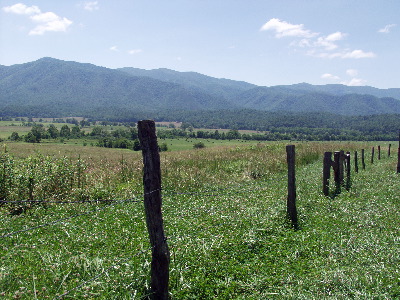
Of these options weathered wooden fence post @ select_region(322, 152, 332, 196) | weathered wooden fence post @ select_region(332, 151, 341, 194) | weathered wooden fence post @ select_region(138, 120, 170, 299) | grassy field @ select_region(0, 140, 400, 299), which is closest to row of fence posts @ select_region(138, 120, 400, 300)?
weathered wooden fence post @ select_region(138, 120, 170, 299)

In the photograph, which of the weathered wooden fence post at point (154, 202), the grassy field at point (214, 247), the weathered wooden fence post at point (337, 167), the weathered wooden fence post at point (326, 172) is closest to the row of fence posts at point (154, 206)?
the weathered wooden fence post at point (154, 202)

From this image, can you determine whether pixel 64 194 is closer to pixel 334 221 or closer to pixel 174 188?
pixel 174 188

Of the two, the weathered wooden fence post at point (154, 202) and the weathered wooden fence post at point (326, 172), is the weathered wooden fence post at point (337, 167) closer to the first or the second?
the weathered wooden fence post at point (326, 172)

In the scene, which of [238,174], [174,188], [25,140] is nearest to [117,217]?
[174,188]

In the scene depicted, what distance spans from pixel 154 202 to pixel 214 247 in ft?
9.75

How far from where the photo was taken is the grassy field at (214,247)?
19.1 ft

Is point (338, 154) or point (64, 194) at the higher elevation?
point (338, 154)

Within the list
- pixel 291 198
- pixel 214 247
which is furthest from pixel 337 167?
pixel 214 247

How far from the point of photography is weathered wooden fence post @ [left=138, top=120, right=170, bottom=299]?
5.41m

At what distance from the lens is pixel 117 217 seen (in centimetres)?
1109

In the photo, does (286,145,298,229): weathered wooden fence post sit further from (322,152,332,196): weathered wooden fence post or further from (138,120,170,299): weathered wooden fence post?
(138,120,170,299): weathered wooden fence post

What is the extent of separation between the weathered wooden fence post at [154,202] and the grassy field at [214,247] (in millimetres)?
302

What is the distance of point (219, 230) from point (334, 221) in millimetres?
3671

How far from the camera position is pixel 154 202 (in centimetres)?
544
